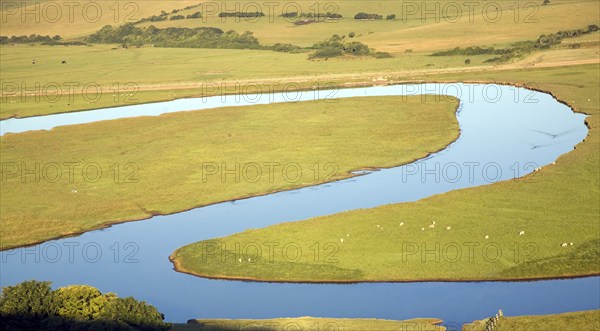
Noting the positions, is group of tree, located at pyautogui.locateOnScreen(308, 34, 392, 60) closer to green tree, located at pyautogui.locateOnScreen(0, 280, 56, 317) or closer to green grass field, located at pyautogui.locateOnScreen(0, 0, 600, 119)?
green grass field, located at pyautogui.locateOnScreen(0, 0, 600, 119)

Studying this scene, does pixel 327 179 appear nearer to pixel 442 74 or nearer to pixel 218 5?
pixel 442 74

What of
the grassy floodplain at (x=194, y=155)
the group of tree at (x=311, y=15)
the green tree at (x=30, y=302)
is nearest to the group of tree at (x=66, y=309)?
the green tree at (x=30, y=302)

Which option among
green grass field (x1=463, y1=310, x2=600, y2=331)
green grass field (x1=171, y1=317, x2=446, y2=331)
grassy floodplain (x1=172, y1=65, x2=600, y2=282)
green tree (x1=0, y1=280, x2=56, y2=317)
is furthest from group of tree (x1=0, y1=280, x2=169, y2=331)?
green grass field (x1=463, y1=310, x2=600, y2=331)

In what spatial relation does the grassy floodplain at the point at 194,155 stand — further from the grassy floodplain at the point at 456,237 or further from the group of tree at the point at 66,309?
the group of tree at the point at 66,309

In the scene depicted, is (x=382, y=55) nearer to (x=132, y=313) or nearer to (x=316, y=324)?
(x=316, y=324)

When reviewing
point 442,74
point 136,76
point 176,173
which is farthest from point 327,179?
point 136,76
